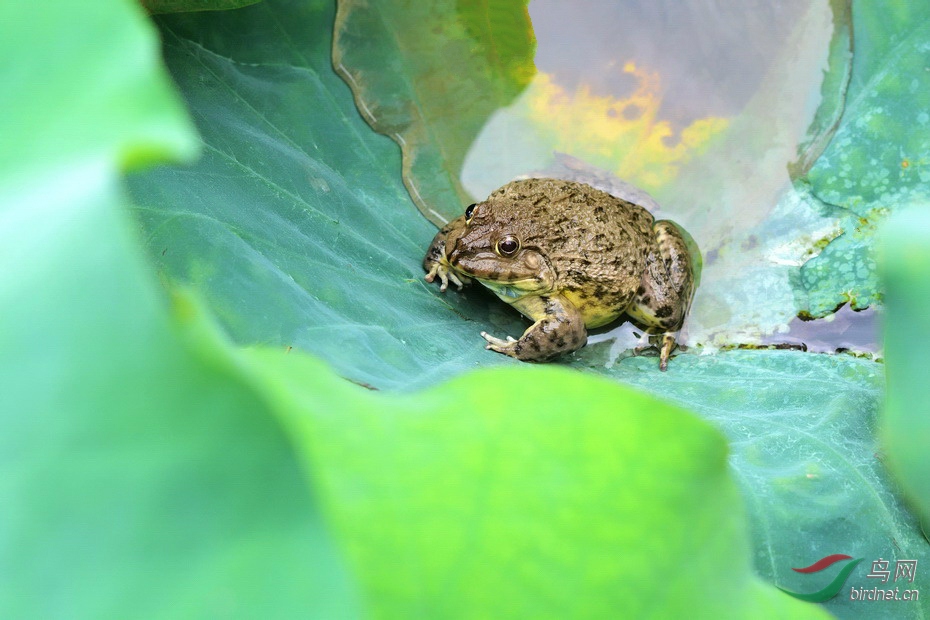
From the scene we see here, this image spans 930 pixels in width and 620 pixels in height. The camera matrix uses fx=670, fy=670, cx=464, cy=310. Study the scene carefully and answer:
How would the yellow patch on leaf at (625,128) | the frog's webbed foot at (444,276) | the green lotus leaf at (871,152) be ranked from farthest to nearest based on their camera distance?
the yellow patch on leaf at (625,128) < the frog's webbed foot at (444,276) < the green lotus leaf at (871,152)

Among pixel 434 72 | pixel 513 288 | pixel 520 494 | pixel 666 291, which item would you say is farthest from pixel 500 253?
A: pixel 520 494

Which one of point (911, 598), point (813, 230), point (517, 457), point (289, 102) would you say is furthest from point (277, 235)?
point (813, 230)

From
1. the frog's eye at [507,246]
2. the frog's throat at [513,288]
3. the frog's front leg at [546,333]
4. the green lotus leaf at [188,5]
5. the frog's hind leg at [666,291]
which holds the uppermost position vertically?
the green lotus leaf at [188,5]

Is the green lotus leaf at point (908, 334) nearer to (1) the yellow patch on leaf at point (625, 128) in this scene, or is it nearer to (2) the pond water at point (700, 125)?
(2) the pond water at point (700, 125)

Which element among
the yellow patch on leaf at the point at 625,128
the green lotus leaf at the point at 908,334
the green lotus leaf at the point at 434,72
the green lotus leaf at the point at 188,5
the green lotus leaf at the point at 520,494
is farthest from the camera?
the yellow patch on leaf at the point at 625,128

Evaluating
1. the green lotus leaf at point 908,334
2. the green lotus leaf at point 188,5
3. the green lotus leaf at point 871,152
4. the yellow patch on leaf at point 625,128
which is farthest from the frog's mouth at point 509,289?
the green lotus leaf at point 908,334

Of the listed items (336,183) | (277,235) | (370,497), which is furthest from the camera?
(336,183)

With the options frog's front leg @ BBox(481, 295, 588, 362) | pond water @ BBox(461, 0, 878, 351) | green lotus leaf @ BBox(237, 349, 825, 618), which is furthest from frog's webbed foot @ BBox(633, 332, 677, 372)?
green lotus leaf @ BBox(237, 349, 825, 618)

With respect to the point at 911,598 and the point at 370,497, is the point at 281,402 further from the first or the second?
the point at 911,598
